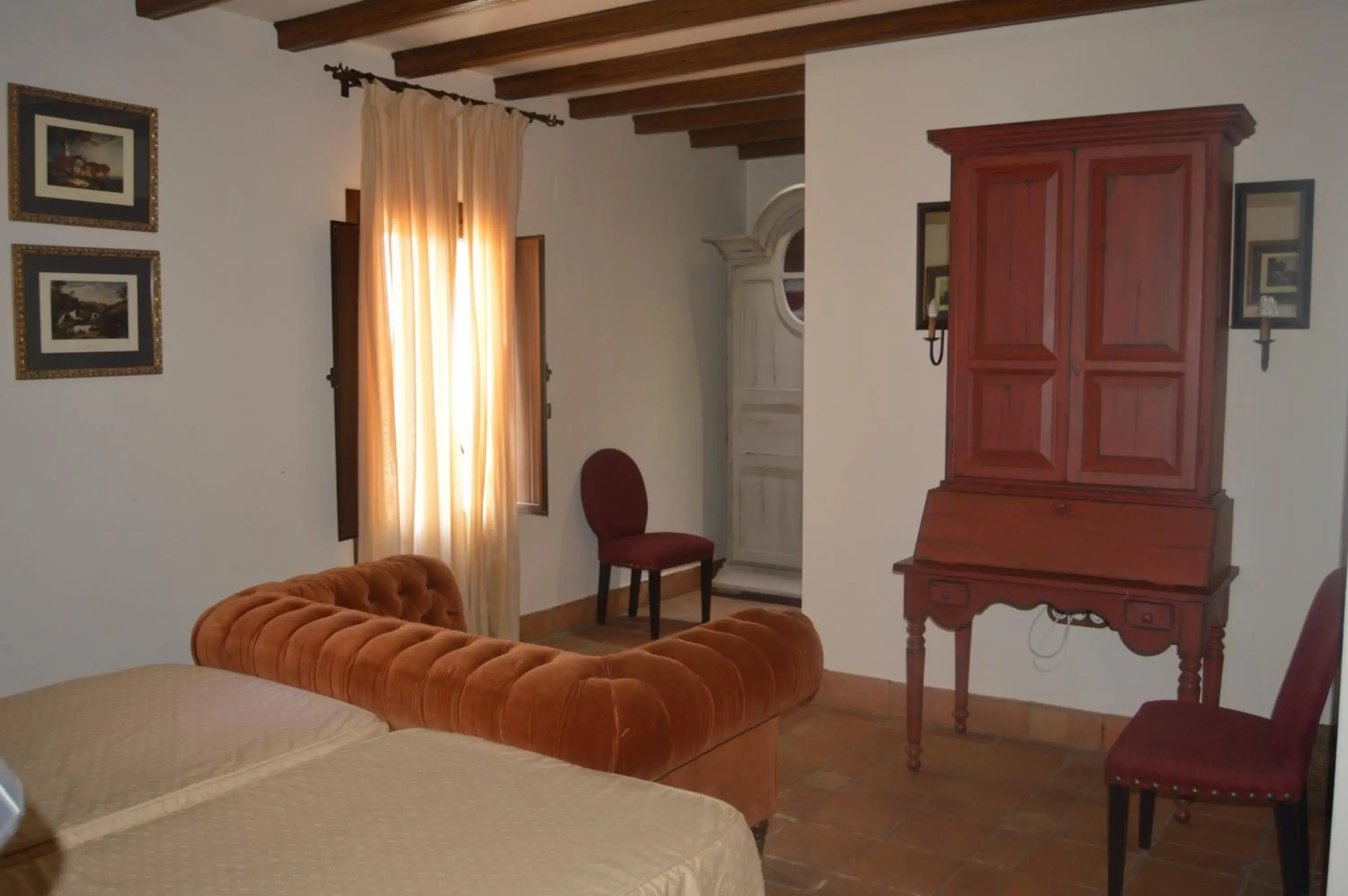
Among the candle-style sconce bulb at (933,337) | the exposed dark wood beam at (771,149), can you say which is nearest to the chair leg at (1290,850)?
the candle-style sconce bulb at (933,337)

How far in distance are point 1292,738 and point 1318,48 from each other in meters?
2.18

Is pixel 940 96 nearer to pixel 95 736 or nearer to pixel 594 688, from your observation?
pixel 594 688

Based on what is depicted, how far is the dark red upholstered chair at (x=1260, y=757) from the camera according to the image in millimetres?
2568

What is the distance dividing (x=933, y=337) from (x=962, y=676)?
124 centimetres

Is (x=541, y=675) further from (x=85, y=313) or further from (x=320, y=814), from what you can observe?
A: (x=85, y=313)

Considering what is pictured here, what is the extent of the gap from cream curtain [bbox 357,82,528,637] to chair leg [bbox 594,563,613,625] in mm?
717

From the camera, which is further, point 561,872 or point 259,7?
point 259,7

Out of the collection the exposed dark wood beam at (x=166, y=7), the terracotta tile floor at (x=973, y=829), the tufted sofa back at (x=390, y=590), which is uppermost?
the exposed dark wood beam at (x=166, y=7)

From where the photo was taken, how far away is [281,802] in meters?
1.95

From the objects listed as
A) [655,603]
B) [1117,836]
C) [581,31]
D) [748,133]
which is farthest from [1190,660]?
[748,133]

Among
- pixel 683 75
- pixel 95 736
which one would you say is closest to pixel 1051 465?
pixel 683 75

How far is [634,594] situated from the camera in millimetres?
5867

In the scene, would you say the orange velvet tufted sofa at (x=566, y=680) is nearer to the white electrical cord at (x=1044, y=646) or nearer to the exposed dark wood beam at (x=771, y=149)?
the white electrical cord at (x=1044, y=646)

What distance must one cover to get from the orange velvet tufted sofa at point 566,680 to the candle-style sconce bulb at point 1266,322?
1871 mm
